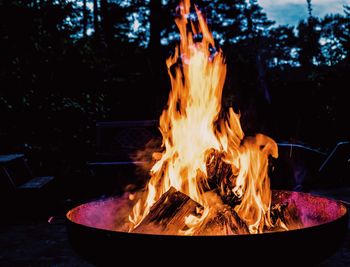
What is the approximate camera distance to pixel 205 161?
280 centimetres

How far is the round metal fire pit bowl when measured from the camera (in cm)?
172

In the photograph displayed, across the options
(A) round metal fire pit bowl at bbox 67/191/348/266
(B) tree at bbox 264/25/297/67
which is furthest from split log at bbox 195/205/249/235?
(B) tree at bbox 264/25/297/67

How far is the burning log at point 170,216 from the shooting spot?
2309mm

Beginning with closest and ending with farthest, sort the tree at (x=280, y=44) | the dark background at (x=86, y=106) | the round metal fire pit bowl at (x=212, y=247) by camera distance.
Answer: the round metal fire pit bowl at (x=212, y=247) → the dark background at (x=86, y=106) → the tree at (x=280, y=44)

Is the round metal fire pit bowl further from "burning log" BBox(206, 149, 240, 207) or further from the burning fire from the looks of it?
"burning log" BBox(206, 149, 240, 207)

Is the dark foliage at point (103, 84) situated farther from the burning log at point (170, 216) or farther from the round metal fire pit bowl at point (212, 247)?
the round metal fire pit bowl at point (212, 247)

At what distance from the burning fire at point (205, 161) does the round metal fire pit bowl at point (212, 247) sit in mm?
534

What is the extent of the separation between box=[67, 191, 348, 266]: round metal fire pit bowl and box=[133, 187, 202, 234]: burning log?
39 cm

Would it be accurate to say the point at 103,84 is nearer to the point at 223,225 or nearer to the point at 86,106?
the point at 86,106

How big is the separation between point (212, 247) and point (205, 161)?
3.68ft

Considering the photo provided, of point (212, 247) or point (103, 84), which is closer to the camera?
point (212, 247)

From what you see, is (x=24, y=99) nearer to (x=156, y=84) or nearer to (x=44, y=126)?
(x=44, y=126)

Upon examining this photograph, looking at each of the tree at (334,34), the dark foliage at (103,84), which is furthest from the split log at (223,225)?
the tree at (334,34)

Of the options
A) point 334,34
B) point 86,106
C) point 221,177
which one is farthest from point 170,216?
point 334,34
